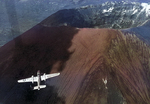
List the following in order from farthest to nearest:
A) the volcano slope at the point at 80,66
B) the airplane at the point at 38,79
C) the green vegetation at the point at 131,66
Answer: the airplane at the point at 38,79 < the green vegetation at the point at 131,66 < the volcano slope at the point at 80,66

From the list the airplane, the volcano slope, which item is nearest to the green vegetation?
the volcano slope

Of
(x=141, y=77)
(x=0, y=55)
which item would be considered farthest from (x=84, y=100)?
(x=0, y=55)

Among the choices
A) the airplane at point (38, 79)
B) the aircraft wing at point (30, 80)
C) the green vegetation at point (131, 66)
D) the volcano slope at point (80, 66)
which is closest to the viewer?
the volcano slope at point (80, 66)

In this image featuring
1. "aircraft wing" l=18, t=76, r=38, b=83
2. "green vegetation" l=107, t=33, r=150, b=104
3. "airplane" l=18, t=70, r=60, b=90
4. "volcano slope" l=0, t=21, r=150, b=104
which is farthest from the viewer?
"aircraft wing" l=18, t=76, r=38, b=83

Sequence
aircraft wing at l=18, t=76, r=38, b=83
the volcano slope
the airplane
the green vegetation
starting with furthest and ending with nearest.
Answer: aircraft wing at l=18, t=76, r=38, b=83 → the airplane → the green vegetation → the volcano slope

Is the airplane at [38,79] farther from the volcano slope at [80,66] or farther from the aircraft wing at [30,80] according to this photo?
the volcano slope at [80,66]

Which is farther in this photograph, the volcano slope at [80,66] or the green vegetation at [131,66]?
the green vegetation at [131,66]

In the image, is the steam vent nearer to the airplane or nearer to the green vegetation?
the green vegetation

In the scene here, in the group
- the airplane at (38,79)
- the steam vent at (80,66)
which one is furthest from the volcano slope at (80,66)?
the airplane at (38,79)
